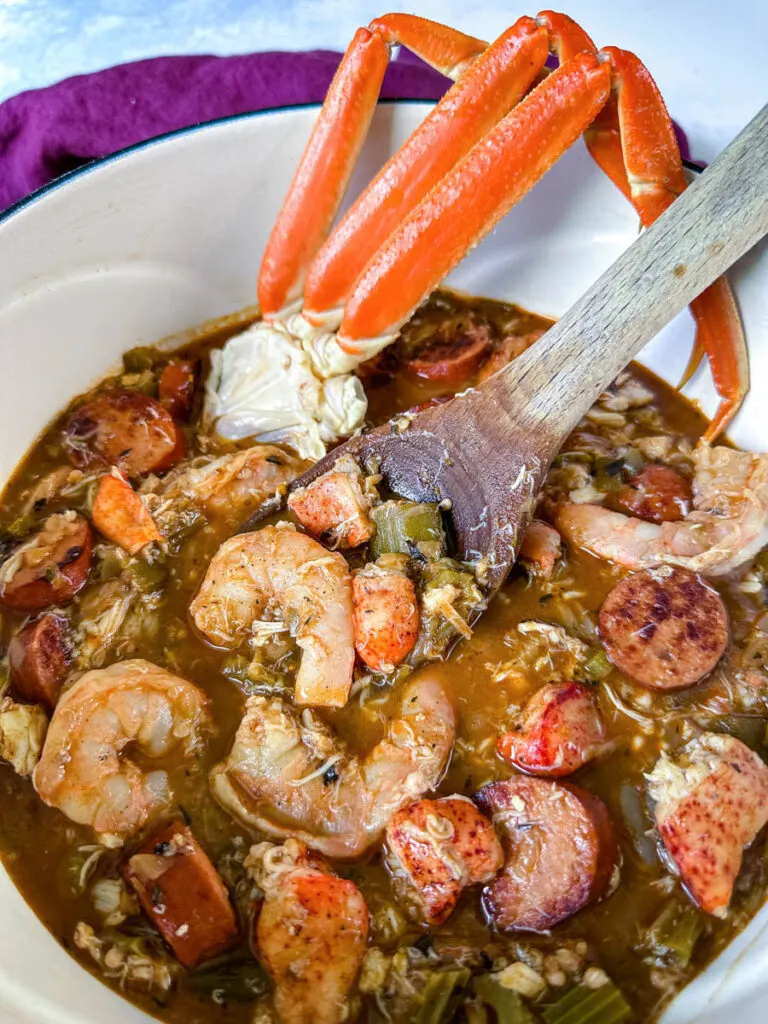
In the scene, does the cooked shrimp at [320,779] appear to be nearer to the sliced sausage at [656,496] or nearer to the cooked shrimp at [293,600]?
the cooked shrimp at [293,600]

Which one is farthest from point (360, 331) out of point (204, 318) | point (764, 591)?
point (764, 591)

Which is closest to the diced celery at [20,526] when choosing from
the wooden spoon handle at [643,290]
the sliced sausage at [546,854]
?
the wooden spoon handle at [643,290]

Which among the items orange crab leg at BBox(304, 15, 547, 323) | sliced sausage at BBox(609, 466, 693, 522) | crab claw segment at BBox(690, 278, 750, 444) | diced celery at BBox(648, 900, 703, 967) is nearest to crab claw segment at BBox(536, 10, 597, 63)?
orange crab leg at BBox(304, 15, 547, 323)

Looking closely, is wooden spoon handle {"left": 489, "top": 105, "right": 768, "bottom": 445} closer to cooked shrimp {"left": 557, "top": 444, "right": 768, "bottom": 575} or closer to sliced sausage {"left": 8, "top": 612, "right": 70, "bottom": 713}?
cooked shrimp {"left": 557, "top": 444, "right": 768, "bottom": 575}

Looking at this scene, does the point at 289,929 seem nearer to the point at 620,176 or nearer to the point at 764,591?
the point at 764,591

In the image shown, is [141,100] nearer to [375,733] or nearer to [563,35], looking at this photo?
[563,35]
